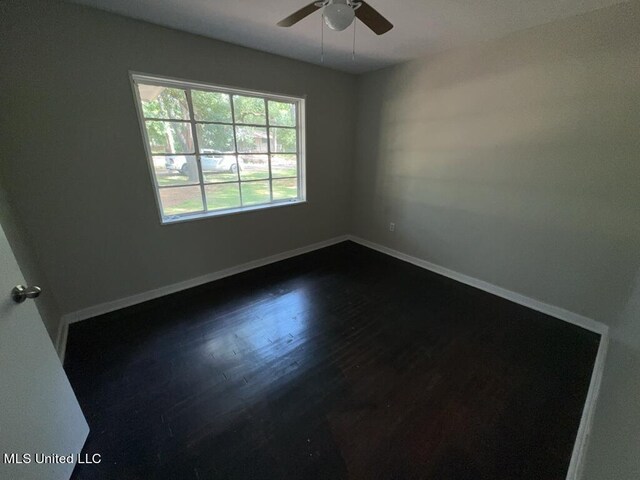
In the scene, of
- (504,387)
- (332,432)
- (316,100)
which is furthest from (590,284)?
(316,100)

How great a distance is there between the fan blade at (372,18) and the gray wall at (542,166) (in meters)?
1.36

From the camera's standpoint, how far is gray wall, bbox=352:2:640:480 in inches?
67.4

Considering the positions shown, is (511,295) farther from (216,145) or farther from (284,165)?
(216,145)

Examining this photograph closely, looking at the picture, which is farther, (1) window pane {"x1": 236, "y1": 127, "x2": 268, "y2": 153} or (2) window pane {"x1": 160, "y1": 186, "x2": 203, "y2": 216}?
(1) window pane {"x1": 236, "y1": 127, "x2": 268, "y2": 153}

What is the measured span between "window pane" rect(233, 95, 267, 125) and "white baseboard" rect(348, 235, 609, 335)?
2290mm

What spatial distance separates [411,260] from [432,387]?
6.23 feet

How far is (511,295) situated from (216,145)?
327 centimetres

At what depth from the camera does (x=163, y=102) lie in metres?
2.23

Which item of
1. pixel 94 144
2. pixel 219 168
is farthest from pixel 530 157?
pixel 94 144

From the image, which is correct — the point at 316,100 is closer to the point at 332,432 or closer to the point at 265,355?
the point at 265,355

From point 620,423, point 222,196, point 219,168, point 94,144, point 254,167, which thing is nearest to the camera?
point 620,423

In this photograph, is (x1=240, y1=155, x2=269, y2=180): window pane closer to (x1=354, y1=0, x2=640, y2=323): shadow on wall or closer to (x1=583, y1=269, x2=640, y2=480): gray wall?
(x1=354, y1=0, x2=640, y2=323): shadow on wall

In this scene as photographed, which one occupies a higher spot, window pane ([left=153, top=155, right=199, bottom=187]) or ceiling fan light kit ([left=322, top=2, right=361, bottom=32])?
ceiling fan light kit ([left=322, top=2, right=361, bottom=32])

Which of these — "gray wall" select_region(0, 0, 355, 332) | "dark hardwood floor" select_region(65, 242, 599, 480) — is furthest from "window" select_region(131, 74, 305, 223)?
"dark hardwood floor" select_region(65, 242, 599, 480)
